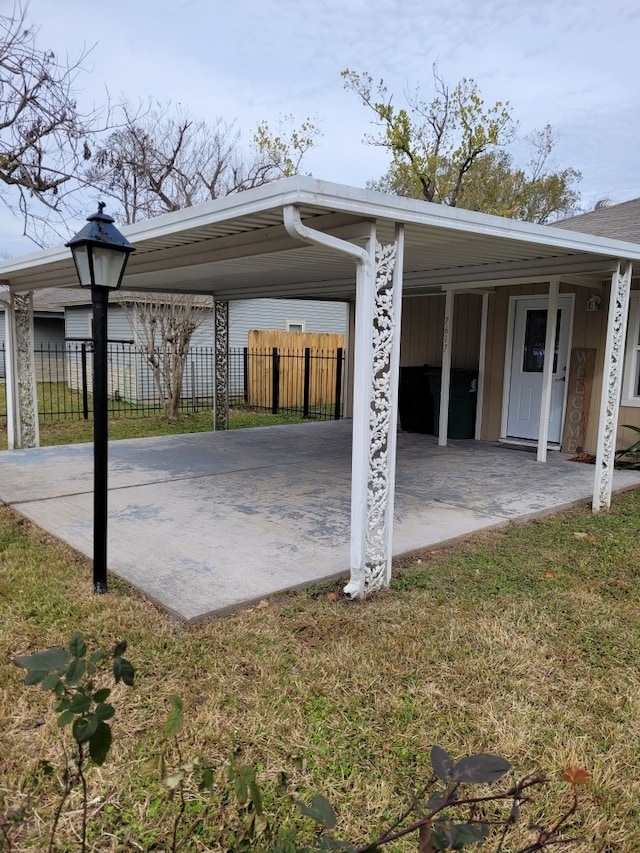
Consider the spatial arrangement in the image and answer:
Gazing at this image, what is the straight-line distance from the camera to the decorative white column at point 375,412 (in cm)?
365

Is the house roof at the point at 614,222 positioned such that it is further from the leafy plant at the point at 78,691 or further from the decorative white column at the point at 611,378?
the leafy plant at the point at 78,691

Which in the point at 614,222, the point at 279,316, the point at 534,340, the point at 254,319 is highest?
the point at 614,222

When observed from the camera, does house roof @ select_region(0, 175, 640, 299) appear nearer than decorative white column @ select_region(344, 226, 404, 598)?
Yes

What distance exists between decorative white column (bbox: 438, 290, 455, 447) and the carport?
1.26 meters

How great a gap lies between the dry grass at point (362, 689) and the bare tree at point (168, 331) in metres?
8.59

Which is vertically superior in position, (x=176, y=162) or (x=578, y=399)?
(x=176, y=162)

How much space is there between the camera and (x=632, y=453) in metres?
7.53

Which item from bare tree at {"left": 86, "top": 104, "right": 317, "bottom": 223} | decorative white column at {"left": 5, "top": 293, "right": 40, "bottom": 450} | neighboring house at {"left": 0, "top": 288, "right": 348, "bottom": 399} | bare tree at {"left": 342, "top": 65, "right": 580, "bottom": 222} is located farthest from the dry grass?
bare tree at {"left": 342, "top": 65, "right": 580, "bottom": 222}

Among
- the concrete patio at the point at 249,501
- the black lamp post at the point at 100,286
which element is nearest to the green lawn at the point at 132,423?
the concrete patio at the point at 249,501

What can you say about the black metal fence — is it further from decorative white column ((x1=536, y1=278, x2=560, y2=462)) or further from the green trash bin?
decorative white column ((x1=536, y1=278, x2=560, y2=462))

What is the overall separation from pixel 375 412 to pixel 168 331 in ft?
31.5

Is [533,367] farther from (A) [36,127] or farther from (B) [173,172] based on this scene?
(B) [173,172]

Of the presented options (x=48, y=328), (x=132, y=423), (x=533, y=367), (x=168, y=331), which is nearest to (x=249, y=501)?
(x=533, y=367)

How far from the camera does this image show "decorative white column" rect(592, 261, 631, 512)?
564 cm
